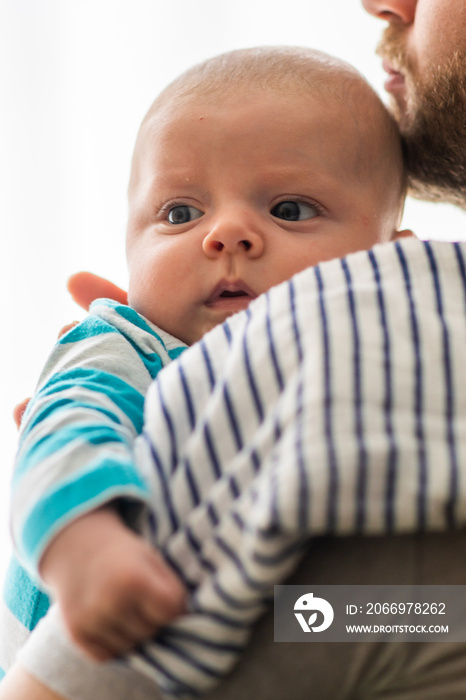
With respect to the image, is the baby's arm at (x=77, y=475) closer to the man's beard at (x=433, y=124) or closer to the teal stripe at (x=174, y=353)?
the teal stripe at (x=174, y=353)

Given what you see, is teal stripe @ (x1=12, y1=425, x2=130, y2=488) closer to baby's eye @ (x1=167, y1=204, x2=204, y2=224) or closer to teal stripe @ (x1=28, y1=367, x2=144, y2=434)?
teal stripe @ (x1=28, y1=367, x2=144, y2=434)

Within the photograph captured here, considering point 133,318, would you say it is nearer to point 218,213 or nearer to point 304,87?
point 218,213

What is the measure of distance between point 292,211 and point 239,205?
77 mm

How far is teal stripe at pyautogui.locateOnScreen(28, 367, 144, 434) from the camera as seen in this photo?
2.27ft

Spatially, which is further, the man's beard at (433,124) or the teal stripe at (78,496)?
the man's beard at (433,124)

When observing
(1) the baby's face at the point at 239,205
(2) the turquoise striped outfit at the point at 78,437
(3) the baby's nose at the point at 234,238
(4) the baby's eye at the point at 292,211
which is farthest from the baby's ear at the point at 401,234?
(2) the turquoise striped outfit at the point at 78,437

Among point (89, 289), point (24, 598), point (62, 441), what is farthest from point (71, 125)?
point (62, 441)

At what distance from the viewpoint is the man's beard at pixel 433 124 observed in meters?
1.12

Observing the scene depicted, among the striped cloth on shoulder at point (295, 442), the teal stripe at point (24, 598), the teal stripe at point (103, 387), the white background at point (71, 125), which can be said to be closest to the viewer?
the striped cloth on shoulder at point (295, 442)

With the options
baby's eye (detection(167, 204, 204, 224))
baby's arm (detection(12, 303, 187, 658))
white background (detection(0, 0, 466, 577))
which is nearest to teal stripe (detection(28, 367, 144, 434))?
baby's arm (detection(12, 303, 187, 658))

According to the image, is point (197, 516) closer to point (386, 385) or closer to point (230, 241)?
point (386, 385)

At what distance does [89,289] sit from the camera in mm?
1165

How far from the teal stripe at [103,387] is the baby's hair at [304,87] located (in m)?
0.50

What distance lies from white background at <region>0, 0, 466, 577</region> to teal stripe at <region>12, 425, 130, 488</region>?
4.40 ft
